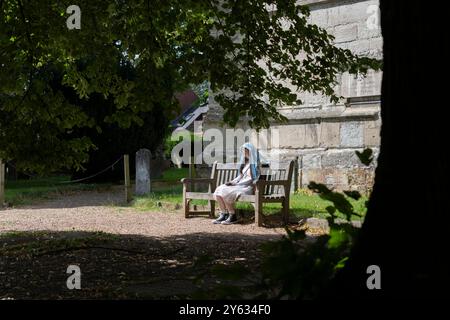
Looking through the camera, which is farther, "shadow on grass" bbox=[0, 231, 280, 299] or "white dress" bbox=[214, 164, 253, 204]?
"white dress" bbox=[214, 164, 253, 204]

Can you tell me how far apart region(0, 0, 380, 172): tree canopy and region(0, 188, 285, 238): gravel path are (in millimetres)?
2431

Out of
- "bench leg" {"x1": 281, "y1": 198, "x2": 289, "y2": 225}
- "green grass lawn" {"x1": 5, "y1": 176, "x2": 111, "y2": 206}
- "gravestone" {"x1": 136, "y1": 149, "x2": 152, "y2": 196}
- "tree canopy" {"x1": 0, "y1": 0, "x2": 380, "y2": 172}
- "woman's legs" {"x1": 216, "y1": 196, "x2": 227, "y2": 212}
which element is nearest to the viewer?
"tree canopy" {"x1": 0, "y1": 0, "x2": 380, "y2": 172}

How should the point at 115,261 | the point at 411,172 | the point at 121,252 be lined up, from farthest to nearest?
1. the point at 121,252
2. the point at 115,261
3. the point at 411,172

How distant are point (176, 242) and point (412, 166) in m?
6.38

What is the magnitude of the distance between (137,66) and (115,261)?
2578mm

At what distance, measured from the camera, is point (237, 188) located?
36.6ft

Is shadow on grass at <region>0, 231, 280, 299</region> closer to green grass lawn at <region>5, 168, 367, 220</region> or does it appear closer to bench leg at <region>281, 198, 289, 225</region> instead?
bench leg at <region>281, 198, 289, 225</region>

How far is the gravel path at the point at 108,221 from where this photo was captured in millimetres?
10359

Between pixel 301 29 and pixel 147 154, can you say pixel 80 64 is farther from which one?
pixel 301 29

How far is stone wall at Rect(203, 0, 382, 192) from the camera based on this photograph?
13812 millimetres

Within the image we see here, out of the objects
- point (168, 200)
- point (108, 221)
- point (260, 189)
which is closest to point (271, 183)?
point (260, 189)

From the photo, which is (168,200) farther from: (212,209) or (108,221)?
(108,221)

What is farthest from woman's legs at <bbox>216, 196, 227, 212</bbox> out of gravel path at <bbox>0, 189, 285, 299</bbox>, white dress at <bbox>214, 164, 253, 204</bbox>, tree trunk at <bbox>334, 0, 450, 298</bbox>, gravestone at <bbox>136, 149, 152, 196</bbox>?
tree trunk at <bbox>334, 0, 450, 298</bbox>

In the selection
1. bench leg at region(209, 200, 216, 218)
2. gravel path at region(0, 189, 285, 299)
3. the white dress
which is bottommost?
gravel path at region(0, 189, 285, 299)
